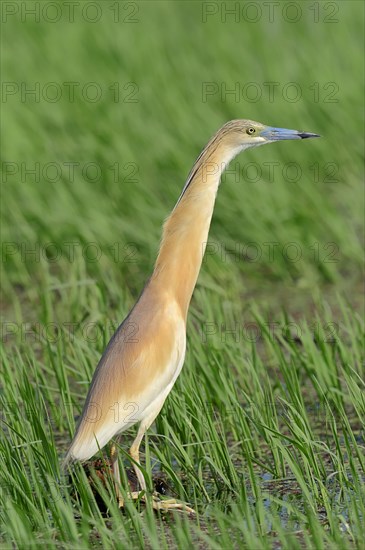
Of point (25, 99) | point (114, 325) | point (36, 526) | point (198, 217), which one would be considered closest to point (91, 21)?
point (25, 99)

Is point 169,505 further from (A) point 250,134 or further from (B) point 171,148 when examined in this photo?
(B) point 171,148

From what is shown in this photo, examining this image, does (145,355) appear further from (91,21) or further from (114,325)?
(91,21)

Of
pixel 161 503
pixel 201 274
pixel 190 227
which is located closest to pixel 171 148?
pixel 201 274

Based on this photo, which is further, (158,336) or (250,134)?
(250,134)

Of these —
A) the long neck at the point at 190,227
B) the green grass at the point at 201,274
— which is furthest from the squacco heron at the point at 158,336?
the green grass at the point at 201,274

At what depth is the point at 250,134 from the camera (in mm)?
4117

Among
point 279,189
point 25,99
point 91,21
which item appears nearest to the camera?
point 279,189

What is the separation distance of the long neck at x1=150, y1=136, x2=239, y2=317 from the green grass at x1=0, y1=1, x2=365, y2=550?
0.34m

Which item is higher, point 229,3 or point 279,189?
point 229,3

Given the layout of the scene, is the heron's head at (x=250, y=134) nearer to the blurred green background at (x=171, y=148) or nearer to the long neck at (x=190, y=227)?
the long neck at (x=190, y=227)

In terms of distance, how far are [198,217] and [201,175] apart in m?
0.14

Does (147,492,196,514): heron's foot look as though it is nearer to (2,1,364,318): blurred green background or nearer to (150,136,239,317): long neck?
(150,136,239,317): long neck

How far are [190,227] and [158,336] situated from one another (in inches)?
14.6

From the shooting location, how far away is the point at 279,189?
6.52 meters
